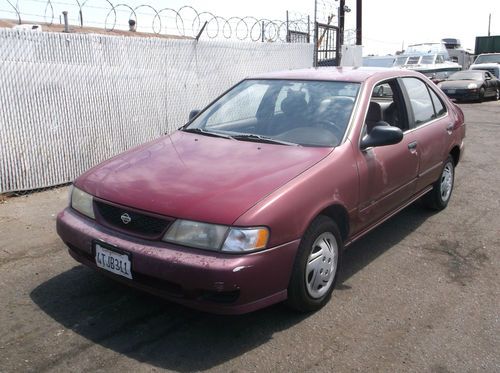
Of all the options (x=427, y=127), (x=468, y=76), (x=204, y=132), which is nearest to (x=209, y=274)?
(x=204, y=132)

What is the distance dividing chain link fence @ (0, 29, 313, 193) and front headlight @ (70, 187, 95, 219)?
2.62 m

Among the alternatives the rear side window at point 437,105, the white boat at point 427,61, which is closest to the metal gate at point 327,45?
the rear side window at point 437,105

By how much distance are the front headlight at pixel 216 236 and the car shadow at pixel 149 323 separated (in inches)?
25.1

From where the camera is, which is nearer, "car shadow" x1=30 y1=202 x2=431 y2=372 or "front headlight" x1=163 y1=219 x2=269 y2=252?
"front headlight" x1=163 y1=219 x2=269 y2=252

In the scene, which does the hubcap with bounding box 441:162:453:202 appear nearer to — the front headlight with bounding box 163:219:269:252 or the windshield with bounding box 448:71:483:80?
the front headlight with bounding box 163:219:269:252

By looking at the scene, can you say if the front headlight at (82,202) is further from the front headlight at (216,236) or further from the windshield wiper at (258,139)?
the windshield wiper at (258,139)

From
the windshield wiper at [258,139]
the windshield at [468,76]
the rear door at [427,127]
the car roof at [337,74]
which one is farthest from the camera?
the windshield at [468,76]

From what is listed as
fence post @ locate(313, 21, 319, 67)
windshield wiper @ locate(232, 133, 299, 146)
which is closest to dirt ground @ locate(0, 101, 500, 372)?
windshield wiper @ locate(232, 133, 299, 146)

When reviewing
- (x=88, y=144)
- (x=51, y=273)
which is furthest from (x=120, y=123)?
(x=51, y=273)

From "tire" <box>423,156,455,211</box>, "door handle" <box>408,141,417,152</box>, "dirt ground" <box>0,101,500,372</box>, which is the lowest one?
"dirt ground" <box>0,101,500,372</box>

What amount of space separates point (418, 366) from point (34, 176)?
4.81 meters

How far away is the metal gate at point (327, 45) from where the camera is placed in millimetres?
12008

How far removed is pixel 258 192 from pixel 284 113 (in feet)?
4.31

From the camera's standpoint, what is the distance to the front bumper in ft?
8.94
